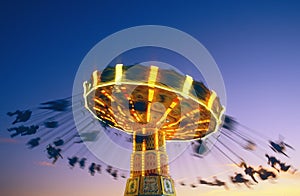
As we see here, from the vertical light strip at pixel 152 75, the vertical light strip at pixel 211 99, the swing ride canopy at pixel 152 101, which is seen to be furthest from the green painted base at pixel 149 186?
the vertical light strip at pixel 152 75

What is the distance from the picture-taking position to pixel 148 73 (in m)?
13.3

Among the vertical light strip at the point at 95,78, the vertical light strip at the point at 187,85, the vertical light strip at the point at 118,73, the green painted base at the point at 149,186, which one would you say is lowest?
the green painted base at the point at 149,186

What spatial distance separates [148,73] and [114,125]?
Answer: 6851 mm

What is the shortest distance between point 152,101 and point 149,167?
3518 mm

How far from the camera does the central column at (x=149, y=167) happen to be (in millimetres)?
15453

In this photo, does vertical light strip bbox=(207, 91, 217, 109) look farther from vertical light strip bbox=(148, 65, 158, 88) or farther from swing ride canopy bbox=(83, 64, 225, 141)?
vertical light strip bbox=(148, 65, 158, 88)

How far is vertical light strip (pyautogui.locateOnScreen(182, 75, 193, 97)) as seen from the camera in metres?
13.6

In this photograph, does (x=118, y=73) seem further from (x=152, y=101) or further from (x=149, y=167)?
(x=149, y=167)

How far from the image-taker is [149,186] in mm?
15469

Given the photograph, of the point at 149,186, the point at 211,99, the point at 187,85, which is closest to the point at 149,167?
the point at 149,186

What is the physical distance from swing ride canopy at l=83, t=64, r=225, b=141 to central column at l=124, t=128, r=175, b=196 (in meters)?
0.62

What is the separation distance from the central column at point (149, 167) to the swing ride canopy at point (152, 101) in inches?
24.4

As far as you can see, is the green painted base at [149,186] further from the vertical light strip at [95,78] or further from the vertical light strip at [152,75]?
the vertical light strip at [95,78]

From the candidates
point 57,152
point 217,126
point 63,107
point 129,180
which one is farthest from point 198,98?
point 57,152
